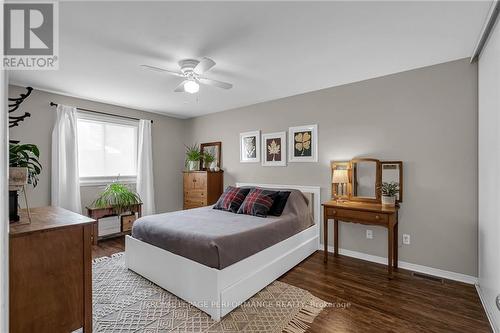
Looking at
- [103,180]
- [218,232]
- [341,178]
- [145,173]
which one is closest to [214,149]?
[145,173]

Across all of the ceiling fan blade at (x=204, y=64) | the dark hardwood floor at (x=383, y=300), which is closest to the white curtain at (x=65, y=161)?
the ceiling fan blade at (x=204, y=64)

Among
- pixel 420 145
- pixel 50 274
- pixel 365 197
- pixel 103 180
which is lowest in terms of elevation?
pixel 50 274

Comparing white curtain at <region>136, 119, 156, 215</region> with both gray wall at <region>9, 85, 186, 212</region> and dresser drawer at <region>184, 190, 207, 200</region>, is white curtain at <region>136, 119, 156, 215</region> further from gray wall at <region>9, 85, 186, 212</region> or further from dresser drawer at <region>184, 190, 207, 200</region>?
dresser drawer at <region>184, 190, 207, 200</region>

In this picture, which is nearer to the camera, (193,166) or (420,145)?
(420,145)

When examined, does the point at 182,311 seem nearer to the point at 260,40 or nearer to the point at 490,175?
the point at 260,40

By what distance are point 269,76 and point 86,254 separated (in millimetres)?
2718

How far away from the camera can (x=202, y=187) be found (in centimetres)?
484

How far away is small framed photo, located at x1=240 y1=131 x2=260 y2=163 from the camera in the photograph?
4.50m

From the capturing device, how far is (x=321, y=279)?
2.77 m

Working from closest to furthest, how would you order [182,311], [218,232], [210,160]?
1. [182,311]
2. [218,232]
3. [210,160]

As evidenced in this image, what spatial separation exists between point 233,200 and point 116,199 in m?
2.20

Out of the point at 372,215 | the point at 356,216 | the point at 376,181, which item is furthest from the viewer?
the point at 376,181

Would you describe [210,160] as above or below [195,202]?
above

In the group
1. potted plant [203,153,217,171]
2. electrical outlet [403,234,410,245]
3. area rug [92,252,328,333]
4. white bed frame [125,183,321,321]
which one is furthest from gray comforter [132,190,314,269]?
potted plant [203,153,217,171]
